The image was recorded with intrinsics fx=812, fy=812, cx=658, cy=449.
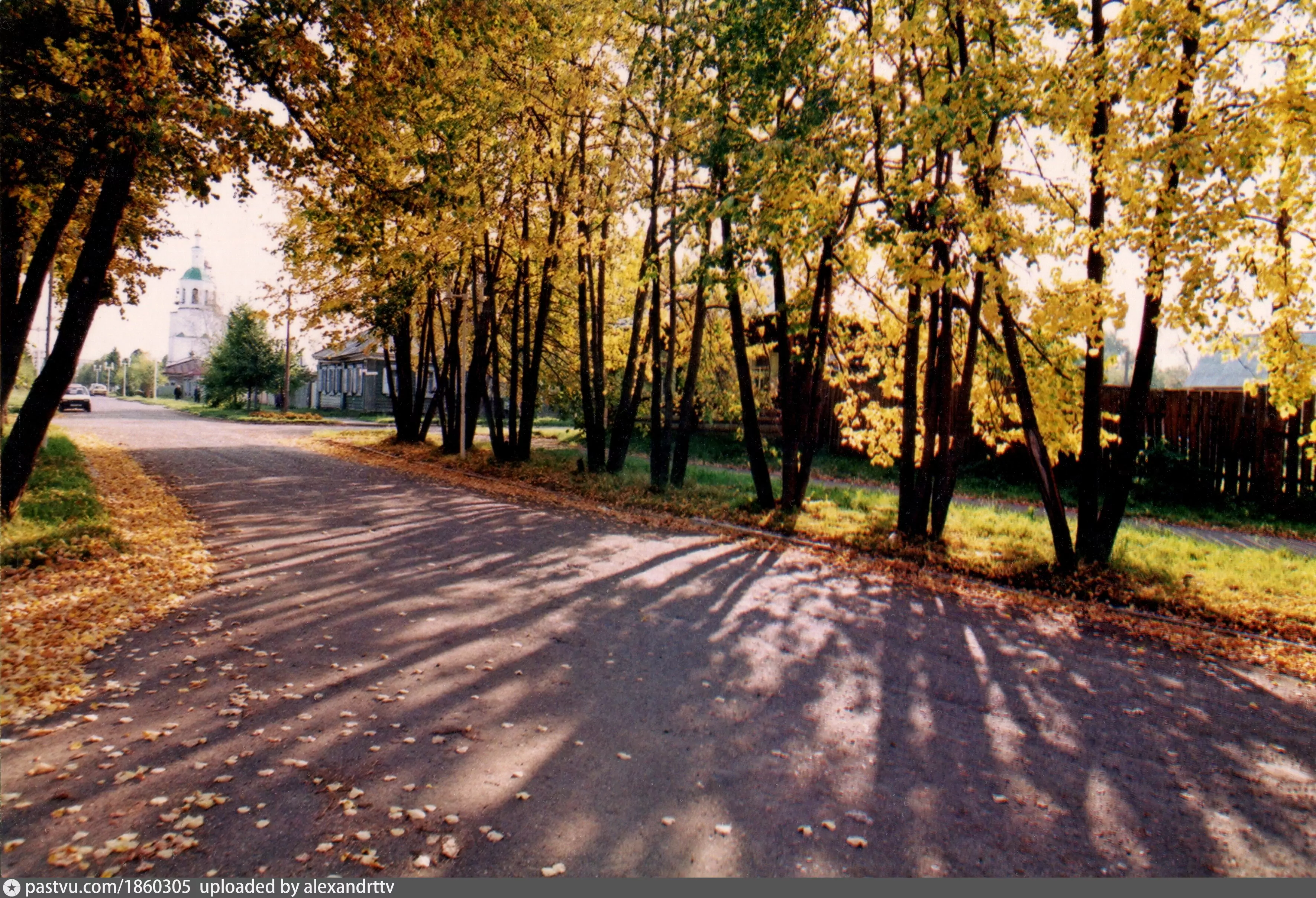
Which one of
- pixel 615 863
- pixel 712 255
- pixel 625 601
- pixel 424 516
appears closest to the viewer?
pixel 615 863

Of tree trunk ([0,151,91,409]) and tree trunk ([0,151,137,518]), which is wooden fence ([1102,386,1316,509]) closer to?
tree trunk ([0,151,137,518])

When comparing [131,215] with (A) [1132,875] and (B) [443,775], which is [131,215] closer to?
(B) [443,775]

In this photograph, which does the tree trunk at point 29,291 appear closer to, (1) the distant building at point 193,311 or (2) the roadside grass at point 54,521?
(2) the roadside grass at point 54,521

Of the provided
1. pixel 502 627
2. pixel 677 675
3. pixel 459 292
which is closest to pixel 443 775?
pixel 677 675

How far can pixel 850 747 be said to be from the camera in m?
4.56

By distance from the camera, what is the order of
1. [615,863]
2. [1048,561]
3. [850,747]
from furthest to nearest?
[1048,561]
[850,747]
[615,863]

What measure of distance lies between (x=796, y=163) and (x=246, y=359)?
44142 millimetres

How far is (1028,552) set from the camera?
407 inches

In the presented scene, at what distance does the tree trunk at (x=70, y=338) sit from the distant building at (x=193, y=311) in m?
125

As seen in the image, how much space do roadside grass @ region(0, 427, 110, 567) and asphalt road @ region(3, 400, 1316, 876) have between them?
195 cm

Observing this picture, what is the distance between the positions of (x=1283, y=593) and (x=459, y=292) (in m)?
19.6

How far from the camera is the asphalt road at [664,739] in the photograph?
3.46m

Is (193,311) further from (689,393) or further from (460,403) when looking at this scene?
(689,393)

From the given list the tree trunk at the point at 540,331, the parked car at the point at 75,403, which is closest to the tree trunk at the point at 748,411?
the tree trunk at the point at 540,331
